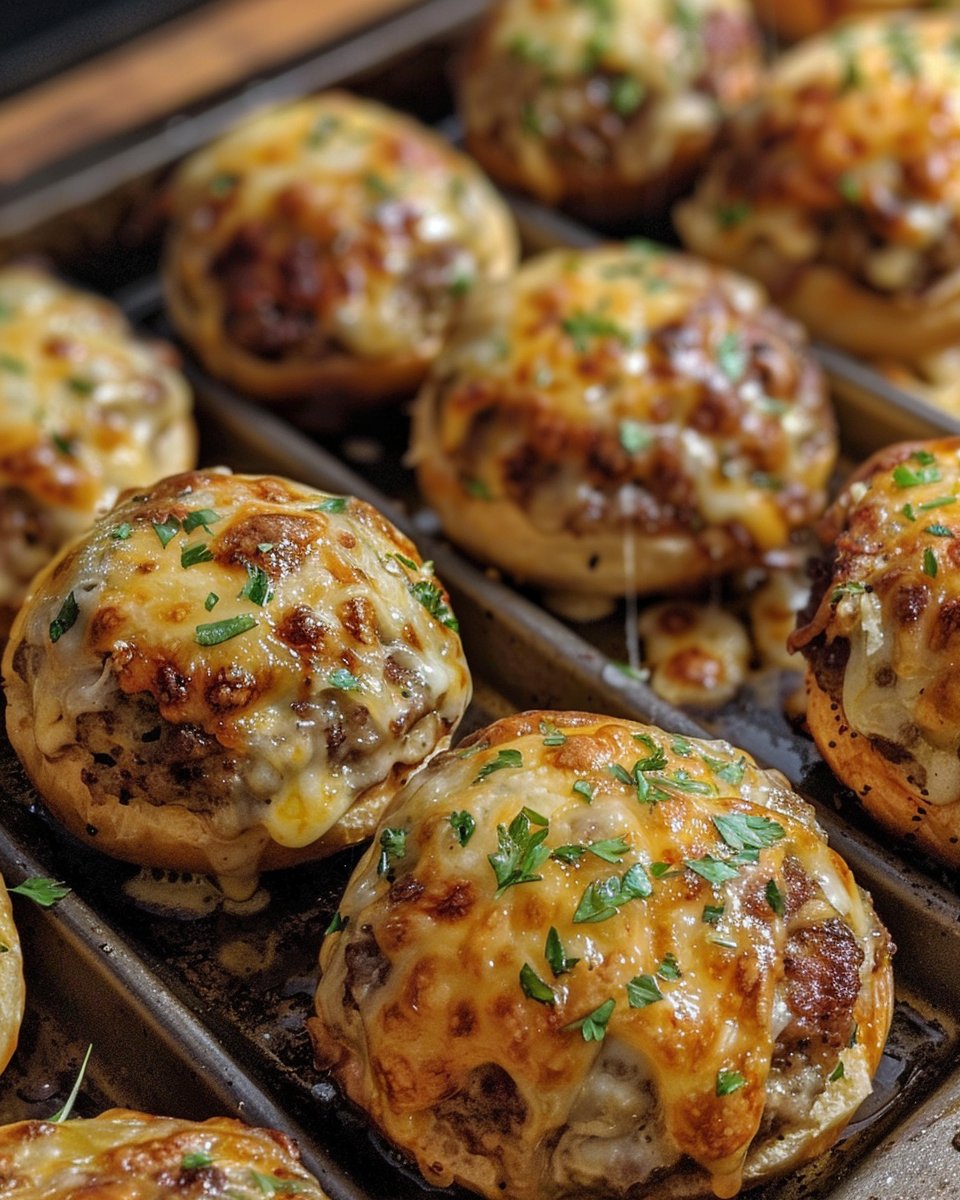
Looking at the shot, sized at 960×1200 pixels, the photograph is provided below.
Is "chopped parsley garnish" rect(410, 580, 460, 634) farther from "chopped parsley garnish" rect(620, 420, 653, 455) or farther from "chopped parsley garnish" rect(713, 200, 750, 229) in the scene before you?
"chopped parsley garnish" rect(713, 200, 750, 229)

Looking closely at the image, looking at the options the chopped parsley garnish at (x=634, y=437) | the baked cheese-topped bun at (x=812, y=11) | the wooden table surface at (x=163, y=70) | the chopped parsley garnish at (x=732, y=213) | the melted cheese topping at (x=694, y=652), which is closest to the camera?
the melted cheese topping at (x=694, y=652)

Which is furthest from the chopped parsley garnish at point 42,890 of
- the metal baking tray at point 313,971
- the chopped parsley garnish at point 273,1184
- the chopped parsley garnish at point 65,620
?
the chopped parsley garnish at point 273,1184

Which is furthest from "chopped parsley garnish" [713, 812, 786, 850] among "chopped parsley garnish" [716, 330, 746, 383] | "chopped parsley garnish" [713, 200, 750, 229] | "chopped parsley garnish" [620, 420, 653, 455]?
"chopped parsley garnish" [713, 200, 750, 229]

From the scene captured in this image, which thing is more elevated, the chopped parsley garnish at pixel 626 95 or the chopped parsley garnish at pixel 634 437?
the chopped parsley garnish at pixel 626 95

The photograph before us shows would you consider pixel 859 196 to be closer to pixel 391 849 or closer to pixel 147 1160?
pixel 391 849

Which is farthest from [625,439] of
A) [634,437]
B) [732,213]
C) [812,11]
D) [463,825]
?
[812,11]

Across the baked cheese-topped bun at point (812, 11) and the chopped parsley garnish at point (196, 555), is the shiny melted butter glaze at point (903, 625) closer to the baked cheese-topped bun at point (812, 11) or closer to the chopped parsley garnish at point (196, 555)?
the chopped parsley garnish at point (196, 555)

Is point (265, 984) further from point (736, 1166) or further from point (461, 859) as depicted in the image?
point (736, 1166)
